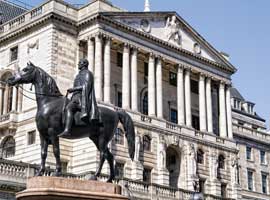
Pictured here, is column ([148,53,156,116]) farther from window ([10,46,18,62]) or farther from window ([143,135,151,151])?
window ([10,46,18,62])

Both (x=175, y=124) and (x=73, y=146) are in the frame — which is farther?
(x=175, y=124)

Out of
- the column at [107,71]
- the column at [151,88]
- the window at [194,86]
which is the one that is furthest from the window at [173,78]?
the column at [107,71]

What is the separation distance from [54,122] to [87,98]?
123 centimetres

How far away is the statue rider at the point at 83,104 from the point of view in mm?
18031

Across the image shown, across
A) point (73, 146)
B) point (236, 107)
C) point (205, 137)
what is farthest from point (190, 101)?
point (236, 107)

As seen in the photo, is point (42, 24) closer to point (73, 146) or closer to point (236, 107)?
point (73, 146)

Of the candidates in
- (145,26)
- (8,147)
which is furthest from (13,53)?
(145,26)

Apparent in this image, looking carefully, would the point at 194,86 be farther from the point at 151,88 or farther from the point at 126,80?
the point at 126,80

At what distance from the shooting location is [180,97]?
58.8 metres

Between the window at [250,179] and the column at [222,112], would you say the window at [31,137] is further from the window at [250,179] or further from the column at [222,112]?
the window at [250,179]

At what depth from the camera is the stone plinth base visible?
16.3 meters

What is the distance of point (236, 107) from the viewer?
3652 inches

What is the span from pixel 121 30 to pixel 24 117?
11.6m

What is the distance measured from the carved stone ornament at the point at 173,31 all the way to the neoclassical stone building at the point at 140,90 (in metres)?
0.10
